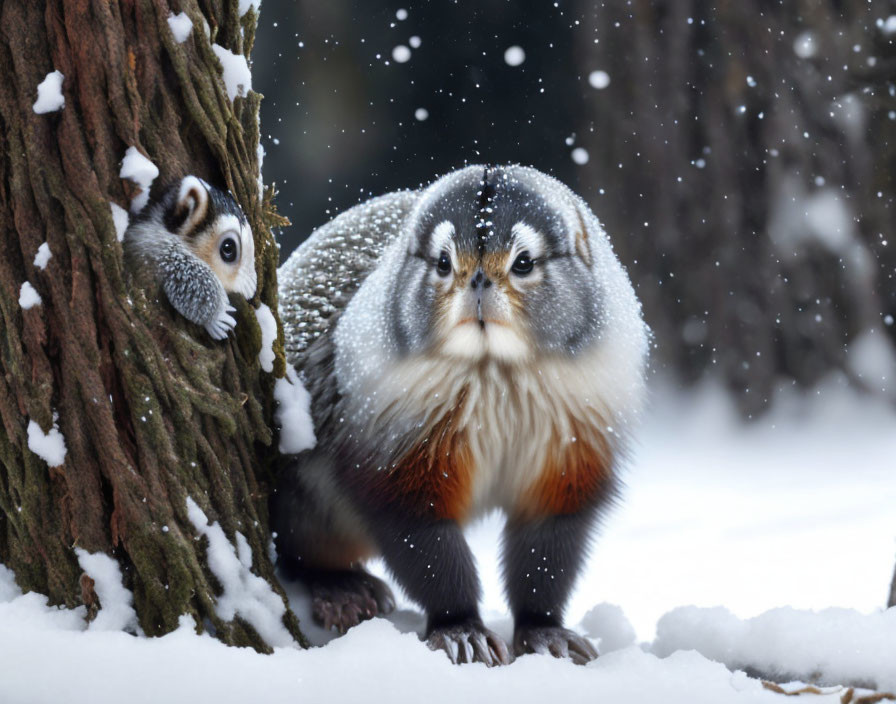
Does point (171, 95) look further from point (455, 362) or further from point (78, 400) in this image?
point (455, 362)

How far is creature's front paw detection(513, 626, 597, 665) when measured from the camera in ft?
6.09

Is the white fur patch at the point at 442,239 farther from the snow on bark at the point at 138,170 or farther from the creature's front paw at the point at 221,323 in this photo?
the snow on bark at the point at 138,170

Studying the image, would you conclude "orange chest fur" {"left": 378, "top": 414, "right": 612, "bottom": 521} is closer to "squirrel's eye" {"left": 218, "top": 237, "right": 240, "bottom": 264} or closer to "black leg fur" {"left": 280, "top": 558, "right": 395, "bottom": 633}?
"black leg fur" {"left": 280, "top": 558, "right": 395, "bottom": 633}

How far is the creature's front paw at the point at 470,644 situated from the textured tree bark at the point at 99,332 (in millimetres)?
337

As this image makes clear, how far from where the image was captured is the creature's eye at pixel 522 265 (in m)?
1.74

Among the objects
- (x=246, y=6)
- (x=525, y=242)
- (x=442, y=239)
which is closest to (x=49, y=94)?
(x=246, y=6)

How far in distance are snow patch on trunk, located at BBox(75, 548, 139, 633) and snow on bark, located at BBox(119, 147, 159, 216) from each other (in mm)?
526

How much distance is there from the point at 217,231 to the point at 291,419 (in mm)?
412

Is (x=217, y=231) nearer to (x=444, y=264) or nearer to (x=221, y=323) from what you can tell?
(x=221, y=323)

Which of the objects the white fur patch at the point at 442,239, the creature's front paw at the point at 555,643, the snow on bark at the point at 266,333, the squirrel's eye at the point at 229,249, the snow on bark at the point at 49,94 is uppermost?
the snow on bark at the point at 49,94

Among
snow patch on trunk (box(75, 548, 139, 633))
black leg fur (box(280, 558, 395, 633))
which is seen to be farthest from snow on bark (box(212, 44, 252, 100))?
black leg fur (box(280, 558, 395, 633))

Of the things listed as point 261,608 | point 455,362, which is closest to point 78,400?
point 261,608

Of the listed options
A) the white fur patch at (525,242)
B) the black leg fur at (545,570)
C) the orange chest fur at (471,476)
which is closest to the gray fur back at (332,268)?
the orange chest fur at (471,476)

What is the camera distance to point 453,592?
6.09ft
